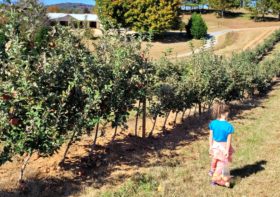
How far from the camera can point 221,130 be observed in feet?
25.5

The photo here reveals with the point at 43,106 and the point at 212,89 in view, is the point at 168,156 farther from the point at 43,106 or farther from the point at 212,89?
the point at 212,89

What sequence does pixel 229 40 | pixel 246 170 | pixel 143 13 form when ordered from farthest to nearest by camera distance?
pixel 143 13 → pixel 229 40 → pixel 246 170

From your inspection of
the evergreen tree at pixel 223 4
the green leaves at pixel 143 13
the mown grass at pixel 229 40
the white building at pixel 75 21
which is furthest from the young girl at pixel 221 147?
the evergreen tree at pixel 223 4

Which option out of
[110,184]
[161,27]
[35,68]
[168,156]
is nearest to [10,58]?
[35,68]

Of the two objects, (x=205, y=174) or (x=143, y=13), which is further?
(x=143, y=13)

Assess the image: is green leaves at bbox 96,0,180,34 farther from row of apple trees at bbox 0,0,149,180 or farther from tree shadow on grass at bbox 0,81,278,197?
row of apple trees at bbox 0,0,149,180

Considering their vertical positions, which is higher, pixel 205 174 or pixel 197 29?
pixel 197 29

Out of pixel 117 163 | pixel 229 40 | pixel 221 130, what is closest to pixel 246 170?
pixel 221 130

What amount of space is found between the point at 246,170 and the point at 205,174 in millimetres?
995

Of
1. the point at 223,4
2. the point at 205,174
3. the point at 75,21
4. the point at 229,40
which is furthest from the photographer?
the point at 223,4

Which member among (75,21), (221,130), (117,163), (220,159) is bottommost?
(117,163)

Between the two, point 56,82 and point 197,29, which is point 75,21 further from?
point 197,29

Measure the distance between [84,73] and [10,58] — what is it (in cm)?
157

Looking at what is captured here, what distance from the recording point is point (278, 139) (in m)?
11.8
